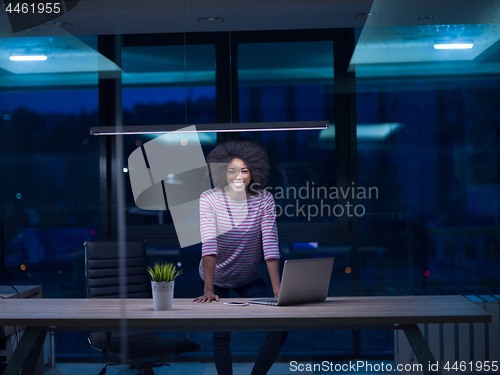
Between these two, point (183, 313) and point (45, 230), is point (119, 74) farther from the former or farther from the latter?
point (183, 313)

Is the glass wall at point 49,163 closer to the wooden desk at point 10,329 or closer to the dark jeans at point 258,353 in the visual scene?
Result: the wooden desk at point 10,329

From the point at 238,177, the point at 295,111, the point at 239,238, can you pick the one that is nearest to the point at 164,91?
the point at 295,111

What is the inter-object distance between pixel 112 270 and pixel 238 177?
1.15 m

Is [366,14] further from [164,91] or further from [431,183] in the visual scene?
[164,91]

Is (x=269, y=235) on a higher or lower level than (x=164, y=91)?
lower

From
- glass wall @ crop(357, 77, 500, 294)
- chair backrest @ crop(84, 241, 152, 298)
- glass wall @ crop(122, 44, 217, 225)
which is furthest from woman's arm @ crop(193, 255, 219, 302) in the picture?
glass wall @ crop(357, 77, 500, 294)

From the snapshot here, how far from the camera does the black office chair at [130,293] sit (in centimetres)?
298

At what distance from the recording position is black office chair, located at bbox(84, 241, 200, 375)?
2979 mm

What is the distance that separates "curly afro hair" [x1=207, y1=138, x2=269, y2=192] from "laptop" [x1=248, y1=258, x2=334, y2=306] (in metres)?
0.96

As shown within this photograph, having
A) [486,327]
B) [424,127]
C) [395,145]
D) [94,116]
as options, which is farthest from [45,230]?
[486,327]

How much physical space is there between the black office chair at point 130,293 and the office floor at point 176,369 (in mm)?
244

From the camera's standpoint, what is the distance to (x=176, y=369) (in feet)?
12.1

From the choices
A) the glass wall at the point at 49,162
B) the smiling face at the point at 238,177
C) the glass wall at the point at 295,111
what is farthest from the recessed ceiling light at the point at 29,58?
the smiling face at the point at 238,177

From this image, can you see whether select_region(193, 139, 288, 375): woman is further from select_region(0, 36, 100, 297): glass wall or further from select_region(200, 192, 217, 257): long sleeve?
select_region(0, 36, 100, 297): glass wall
